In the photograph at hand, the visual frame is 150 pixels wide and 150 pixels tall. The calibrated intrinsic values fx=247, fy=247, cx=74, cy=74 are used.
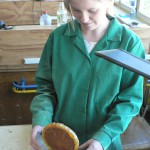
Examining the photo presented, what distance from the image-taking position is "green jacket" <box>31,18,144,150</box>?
78 cm

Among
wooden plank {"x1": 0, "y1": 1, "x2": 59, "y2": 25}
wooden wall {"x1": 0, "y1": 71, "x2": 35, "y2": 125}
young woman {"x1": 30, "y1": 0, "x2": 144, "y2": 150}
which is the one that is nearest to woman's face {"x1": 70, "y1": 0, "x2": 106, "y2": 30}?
young woman {"x1": 30, "y1": 0, "x2": 144, "y2": 150}

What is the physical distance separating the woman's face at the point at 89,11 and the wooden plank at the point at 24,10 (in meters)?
1.56

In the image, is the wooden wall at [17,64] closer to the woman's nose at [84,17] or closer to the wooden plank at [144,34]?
the wooden plank at [144,34]

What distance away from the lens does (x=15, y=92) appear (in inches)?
60.5

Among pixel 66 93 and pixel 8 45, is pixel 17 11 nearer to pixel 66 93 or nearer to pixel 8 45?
pixel 8 45

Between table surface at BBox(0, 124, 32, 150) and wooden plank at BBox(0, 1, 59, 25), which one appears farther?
wooden plank at BBox(0, 1, 59, 25)

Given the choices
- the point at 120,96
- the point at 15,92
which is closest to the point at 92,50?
Answer: the point at 120,96

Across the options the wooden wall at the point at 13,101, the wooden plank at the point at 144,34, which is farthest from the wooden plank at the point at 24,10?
the wooden plank at the point at 144,34

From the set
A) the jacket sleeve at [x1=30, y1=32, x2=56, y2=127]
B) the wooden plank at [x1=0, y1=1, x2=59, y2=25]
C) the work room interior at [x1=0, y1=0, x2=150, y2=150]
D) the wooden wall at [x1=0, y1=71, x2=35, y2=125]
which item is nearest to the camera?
the jacket sleeve at [x1=30, y1=32, x2=56, y2=127]

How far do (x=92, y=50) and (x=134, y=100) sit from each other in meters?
0.21

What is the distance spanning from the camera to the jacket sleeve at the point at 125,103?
29.9 inches

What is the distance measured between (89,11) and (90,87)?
0.78ft

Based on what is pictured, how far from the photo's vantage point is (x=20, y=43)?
1.40 meters

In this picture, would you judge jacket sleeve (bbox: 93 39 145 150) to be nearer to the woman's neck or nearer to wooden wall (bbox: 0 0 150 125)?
the woman's neck
